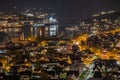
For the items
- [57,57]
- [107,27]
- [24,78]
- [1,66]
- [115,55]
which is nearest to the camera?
[24,78]

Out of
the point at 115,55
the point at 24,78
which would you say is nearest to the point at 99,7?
the point at 115,55

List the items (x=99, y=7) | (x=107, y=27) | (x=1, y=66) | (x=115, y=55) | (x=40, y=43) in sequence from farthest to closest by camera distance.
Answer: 1. (x=99, y=7)
2. (x=107, y=27)
3. (x=40, y=43)
4. (x=115, y=55)
5. (x=1, y=66)

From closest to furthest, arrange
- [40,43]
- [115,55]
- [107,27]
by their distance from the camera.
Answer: [115,55]
[40,43]
[107,27]

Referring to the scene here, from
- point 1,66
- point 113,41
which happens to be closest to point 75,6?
point 113,41

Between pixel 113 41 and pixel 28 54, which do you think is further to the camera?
pixel 113 41

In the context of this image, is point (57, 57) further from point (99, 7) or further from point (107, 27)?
point (99, 7)

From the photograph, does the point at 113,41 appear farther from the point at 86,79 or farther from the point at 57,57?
the point at 86,79

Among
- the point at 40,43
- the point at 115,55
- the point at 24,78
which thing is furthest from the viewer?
the point at 40,43

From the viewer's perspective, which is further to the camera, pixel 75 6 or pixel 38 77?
pixel 75 6
